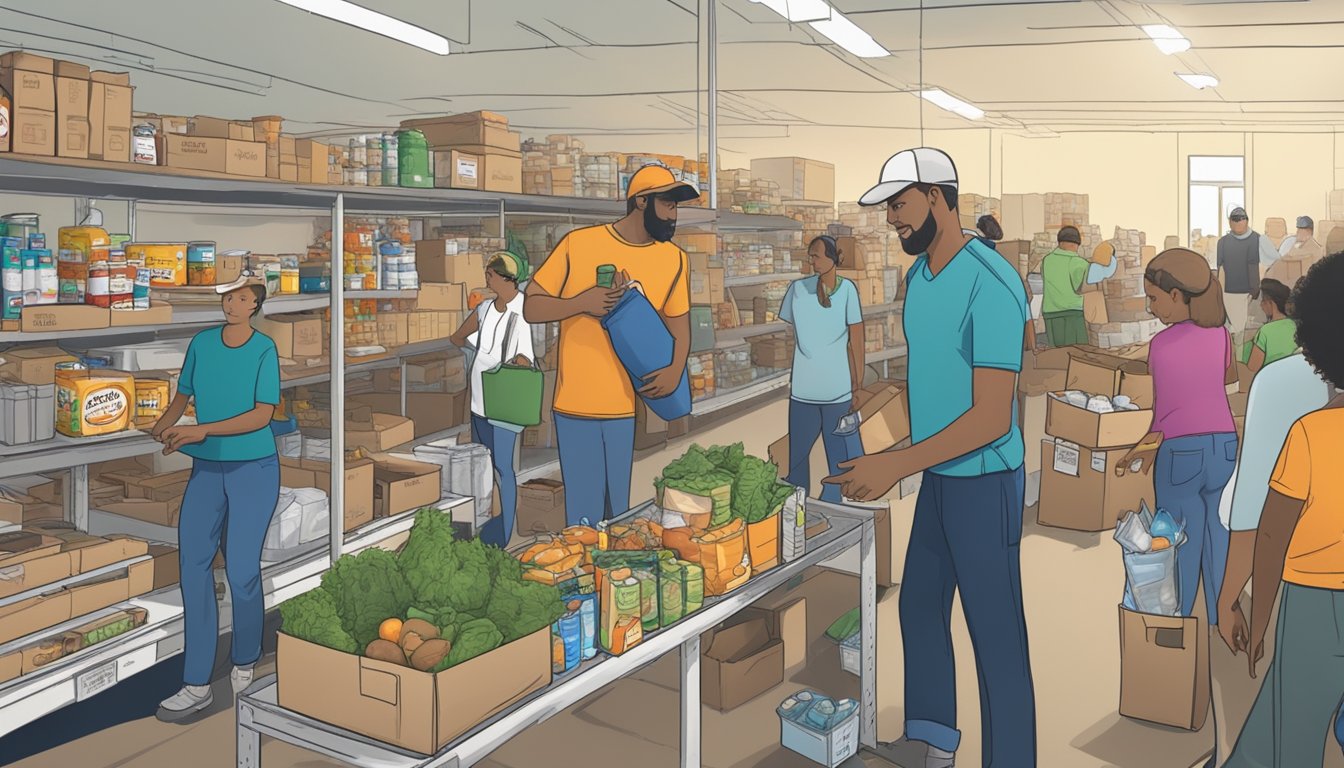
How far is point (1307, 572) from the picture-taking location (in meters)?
2.46

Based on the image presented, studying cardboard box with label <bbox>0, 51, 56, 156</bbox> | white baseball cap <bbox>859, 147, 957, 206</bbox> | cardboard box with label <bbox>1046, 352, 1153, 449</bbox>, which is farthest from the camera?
cardboard box with label <bbox>1046, 352, 1153, 449</bbox>

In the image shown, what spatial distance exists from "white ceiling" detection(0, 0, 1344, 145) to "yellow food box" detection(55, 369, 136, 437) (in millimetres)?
5293

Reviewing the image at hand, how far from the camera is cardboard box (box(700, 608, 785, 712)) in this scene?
4141mm

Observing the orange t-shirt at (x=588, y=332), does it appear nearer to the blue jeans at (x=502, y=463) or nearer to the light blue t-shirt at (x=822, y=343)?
the blue jeans at (x=502, y=463)

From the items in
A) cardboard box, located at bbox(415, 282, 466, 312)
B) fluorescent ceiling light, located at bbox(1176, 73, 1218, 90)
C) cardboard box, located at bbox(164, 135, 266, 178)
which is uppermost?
fluorescent ceiling light, located at bbox(1176, 73, 1218, 90)

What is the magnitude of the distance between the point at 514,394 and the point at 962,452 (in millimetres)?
2684

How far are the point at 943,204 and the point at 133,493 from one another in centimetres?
367

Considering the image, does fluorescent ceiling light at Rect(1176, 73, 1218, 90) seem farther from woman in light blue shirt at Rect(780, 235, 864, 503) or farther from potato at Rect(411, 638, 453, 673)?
potato at Rect(411, 638, 453, 673)

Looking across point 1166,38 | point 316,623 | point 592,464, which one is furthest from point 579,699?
point 1166,38

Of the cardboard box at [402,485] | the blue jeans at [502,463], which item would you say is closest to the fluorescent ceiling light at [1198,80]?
the blue jeans at [502,463]

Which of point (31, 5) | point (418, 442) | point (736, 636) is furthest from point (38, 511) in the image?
A: point (31, 5)

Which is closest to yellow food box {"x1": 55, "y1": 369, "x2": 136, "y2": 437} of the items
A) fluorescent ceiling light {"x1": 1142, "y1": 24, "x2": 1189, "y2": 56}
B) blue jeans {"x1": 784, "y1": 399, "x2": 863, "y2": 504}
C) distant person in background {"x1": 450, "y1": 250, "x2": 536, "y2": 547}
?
distant person in background {"x1": 450, "y1": 250, "x2": 536, "y2": 547}

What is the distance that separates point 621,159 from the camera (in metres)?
7.98

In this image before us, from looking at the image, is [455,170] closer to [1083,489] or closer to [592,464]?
[592,464]
